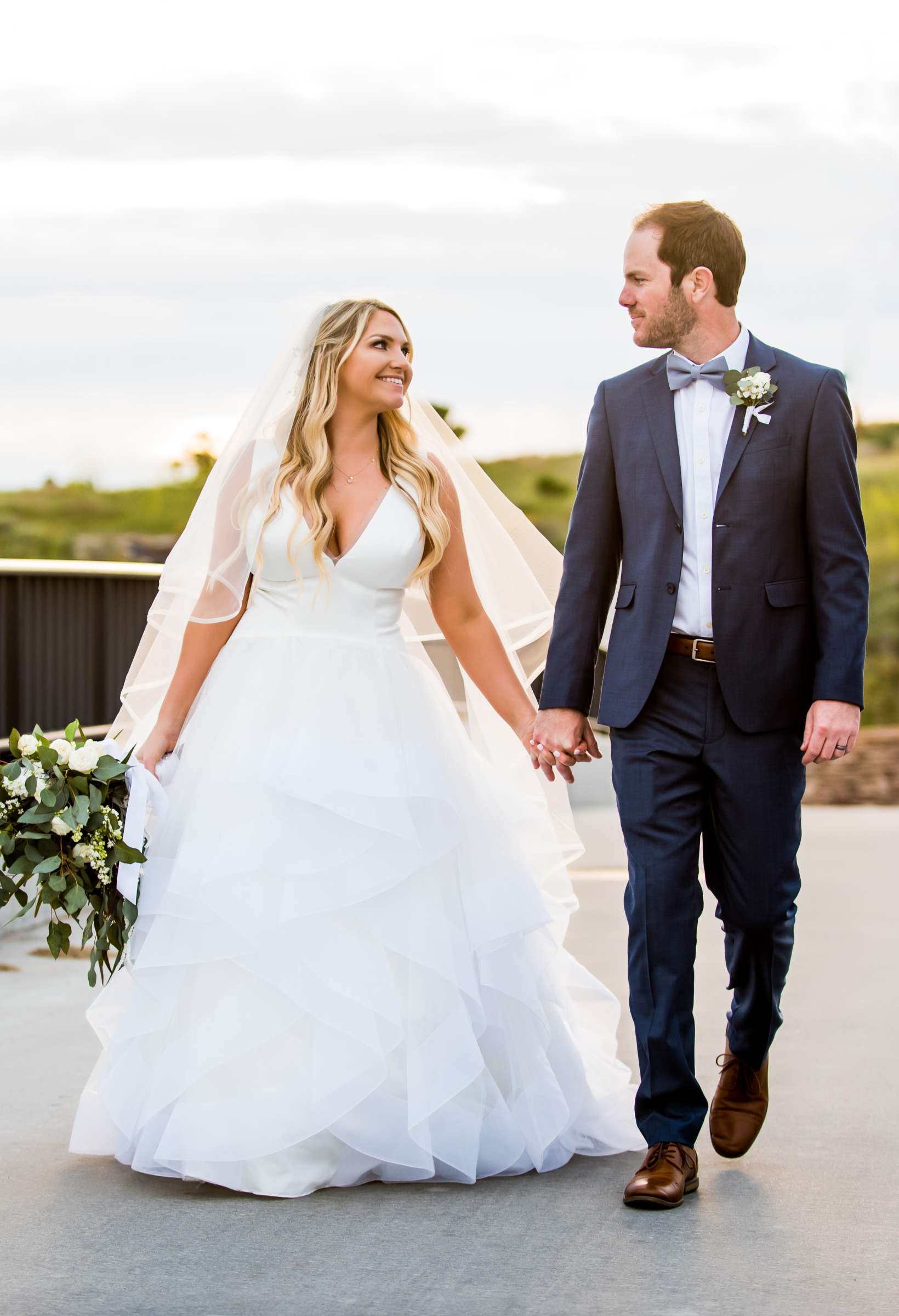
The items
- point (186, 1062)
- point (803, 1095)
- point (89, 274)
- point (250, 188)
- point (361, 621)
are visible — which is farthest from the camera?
point (89, 274)

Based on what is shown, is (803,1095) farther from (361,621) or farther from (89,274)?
(89,274)

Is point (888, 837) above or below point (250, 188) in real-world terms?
below

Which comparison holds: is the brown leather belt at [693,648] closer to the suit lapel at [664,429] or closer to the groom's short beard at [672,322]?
the suit lapel at [664,429]

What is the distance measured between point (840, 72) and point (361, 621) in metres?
22.3

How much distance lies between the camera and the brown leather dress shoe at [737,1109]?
3951 mm

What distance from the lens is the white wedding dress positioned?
12.1 ft

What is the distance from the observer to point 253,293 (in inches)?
1379

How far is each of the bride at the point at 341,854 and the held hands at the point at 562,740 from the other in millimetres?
67

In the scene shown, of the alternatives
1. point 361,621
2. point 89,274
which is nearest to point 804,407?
point 361,621

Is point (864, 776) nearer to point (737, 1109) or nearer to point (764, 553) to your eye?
point (737, 1109)

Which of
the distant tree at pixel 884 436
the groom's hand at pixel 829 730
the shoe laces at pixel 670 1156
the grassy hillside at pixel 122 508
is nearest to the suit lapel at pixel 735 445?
the groom's hand at pixel 829 730

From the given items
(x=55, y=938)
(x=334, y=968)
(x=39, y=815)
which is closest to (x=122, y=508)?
(x=55, y=938)

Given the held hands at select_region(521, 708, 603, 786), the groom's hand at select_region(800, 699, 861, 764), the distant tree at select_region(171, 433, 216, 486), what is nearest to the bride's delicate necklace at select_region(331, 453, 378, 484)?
the held hands at select_region(521, 708, 603, 786)

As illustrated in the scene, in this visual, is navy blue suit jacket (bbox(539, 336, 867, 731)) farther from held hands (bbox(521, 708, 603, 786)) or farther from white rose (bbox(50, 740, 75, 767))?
white rose (bbox(50, 740, 75, 767))
